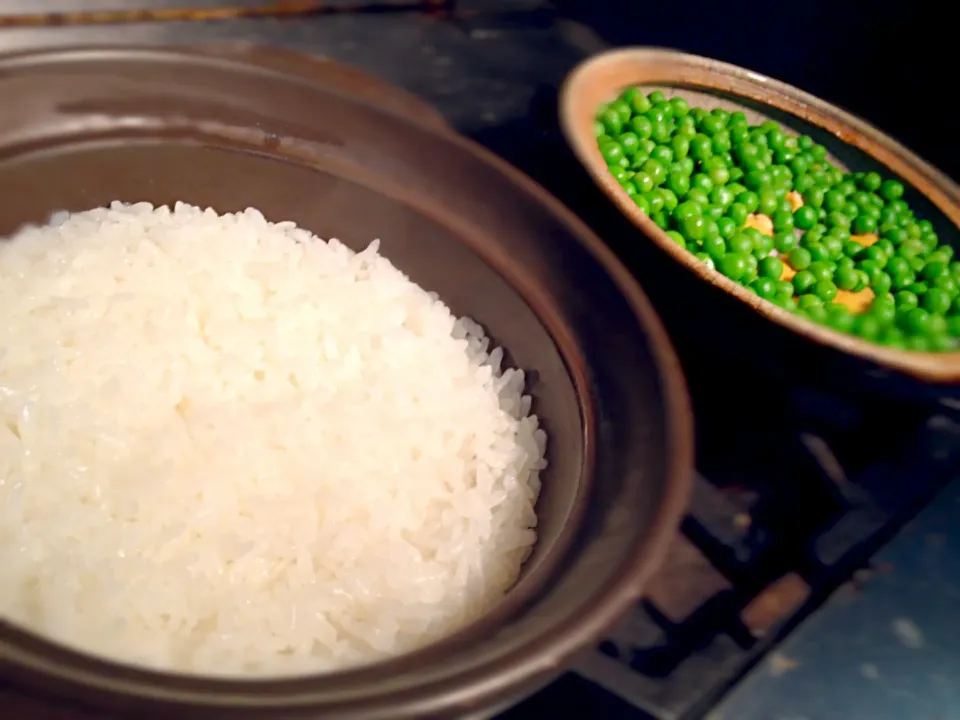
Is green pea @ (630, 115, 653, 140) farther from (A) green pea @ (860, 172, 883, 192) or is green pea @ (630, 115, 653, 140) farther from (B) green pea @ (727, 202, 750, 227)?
(A) green pea @ (860, 172, 883, 192)

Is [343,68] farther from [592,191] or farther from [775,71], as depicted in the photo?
[775,71]

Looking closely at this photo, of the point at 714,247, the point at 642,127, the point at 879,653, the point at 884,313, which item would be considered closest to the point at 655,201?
the point at 714,247

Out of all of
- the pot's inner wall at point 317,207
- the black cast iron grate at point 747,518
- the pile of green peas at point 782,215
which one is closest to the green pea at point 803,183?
the pile of green peas at point 782,215

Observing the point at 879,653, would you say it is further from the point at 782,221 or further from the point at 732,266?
the point at 782,221

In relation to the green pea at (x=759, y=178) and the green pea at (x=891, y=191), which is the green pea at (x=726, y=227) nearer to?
the green pea at (x=759, y=178)

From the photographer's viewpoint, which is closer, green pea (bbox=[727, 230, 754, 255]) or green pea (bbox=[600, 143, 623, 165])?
green pea (bbox=[727, 230, 754, 255])

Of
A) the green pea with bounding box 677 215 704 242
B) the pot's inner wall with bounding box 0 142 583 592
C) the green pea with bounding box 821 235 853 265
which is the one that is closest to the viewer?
the pot's inner wall with bounding box 0 142 583 592

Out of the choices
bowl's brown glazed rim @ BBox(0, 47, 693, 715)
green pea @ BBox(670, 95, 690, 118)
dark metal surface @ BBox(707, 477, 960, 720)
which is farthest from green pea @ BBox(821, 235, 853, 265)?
bowl's brown glazed rim @ BBox(0, 47, 693, 715)
